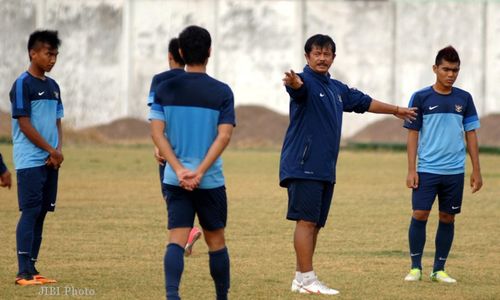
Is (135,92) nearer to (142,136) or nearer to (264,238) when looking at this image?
(142,136)

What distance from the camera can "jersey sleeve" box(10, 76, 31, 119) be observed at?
32.4ft

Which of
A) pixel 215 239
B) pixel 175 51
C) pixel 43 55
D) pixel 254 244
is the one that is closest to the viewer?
pixel 215 239

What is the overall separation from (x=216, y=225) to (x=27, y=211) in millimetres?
2336

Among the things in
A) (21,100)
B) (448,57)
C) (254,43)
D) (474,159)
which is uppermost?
(254,43)

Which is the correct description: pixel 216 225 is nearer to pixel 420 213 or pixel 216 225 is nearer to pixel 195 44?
pixel 195 44

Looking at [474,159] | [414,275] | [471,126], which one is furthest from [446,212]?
[471,126]

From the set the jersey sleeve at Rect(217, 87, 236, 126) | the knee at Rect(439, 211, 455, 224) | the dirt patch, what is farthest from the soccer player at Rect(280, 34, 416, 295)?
the dirt patch

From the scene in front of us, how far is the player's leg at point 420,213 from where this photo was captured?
10.5m

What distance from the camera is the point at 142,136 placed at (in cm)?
4141

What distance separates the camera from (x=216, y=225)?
8156mm

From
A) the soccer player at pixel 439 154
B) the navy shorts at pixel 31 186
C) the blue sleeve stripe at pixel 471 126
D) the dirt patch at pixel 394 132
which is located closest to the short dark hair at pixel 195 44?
the navy shorts at pixel 31 186

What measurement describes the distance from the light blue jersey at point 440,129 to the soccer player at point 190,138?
2.96m

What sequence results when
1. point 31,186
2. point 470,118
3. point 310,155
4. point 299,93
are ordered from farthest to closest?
point 470,118 < point 31,186 < point 310,155 < point 299,93

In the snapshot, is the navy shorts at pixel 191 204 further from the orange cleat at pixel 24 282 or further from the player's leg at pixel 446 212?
the player's leg at pixel 446 212
